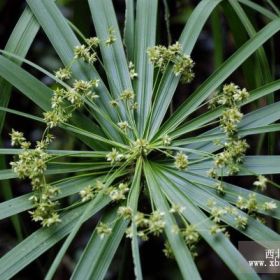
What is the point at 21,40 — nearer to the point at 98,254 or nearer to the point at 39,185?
the point at 39,185

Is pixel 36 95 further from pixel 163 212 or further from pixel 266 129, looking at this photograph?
pixel 266 129

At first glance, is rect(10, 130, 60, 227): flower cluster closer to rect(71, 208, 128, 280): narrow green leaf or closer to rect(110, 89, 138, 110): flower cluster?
rect(71, 208, 128, 280): narrow green leaf

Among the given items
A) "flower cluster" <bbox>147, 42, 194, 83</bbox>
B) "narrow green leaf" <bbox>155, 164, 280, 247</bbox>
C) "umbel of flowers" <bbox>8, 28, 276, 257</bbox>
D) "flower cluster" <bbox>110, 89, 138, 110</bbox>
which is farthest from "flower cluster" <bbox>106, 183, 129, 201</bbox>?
"flower cluster" <bbox>147, 42, 194, 83</bbox>

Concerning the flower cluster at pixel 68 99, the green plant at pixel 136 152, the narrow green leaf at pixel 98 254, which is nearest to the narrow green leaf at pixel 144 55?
the green plant at pixel 136 152

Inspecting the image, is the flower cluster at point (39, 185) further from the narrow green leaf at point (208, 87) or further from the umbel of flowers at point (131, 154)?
the narrow green leaf at point (208, 87)

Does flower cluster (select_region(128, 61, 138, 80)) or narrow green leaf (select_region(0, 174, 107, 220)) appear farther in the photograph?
flower cluster (select_region(128, 61, 138, 80))

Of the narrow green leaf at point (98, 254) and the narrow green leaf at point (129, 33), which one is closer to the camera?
the narrow green leaf at point (98, 254)

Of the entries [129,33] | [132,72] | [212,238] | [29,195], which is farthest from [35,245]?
[129,33]

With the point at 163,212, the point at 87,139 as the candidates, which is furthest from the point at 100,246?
the point at 87,139
